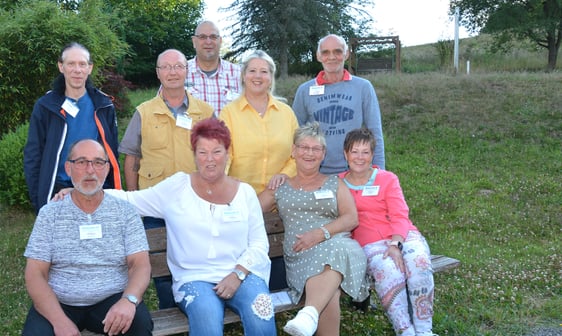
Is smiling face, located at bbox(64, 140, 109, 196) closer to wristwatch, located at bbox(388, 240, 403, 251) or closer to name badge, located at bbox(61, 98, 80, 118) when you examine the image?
name badge, located at bbox(61, 98, 80, 118)

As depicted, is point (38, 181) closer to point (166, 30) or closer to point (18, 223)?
point (18, 223)

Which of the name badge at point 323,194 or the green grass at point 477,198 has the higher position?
the name badge at point 323,194

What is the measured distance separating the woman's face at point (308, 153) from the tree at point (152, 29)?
23.9 meters

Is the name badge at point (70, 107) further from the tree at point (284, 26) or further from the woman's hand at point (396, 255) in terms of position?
the tree at point (284, 26)

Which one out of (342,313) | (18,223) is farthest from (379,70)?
(342,313)

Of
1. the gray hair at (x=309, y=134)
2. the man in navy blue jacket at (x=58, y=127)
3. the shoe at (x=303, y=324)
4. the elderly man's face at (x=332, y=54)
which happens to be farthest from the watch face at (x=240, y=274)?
the elderly man's face at (x=332, y=54)

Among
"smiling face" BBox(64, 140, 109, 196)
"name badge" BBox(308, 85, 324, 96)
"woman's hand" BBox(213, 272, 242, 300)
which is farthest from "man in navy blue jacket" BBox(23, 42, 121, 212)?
"name badge" BBox(308, 85, 324, 96)

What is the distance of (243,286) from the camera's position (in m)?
3.72

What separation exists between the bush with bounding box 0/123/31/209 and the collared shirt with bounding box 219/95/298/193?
4.54m

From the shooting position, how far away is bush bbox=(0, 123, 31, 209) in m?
7.77

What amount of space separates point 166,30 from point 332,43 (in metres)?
27.7

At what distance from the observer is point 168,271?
14.2 feet

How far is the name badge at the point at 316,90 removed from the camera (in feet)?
16.3

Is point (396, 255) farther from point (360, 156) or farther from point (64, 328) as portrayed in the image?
point (64, 328)
